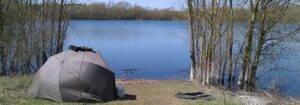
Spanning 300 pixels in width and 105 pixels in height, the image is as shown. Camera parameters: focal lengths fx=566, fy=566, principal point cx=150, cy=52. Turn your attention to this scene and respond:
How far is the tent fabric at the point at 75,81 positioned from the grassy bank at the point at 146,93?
0.32 m

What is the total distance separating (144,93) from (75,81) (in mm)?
2521

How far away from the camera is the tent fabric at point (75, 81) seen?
1425 cm

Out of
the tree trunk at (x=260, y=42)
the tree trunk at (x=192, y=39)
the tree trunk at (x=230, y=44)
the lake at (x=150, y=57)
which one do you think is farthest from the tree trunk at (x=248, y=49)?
the tree trunk at (x=192, y=39)

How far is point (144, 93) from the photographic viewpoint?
52.9 ft

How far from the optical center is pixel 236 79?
70.5 ft

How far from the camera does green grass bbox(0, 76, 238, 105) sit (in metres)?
14.1

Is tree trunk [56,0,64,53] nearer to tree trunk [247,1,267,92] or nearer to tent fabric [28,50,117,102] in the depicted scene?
tent fabric [28,50,117,102]

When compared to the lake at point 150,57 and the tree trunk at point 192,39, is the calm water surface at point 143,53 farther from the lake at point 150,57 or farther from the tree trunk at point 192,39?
the tree trunk at point 192,39

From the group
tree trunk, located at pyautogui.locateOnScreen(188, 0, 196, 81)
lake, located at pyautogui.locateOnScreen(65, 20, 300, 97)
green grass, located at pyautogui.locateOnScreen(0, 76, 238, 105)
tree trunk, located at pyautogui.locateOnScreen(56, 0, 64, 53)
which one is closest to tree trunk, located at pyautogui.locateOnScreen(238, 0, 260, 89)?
lake, located at pyautogui.locateOnScreen(65, 20, 300, 97)

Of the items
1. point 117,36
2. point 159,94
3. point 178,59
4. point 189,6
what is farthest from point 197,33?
point 117,36

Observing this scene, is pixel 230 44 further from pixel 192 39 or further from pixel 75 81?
pixel 75 81

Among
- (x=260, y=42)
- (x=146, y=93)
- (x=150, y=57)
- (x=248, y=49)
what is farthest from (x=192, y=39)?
(x=150, y=57)

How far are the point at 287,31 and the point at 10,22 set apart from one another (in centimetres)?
992

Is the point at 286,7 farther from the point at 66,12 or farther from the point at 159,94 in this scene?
the point at 66,12
